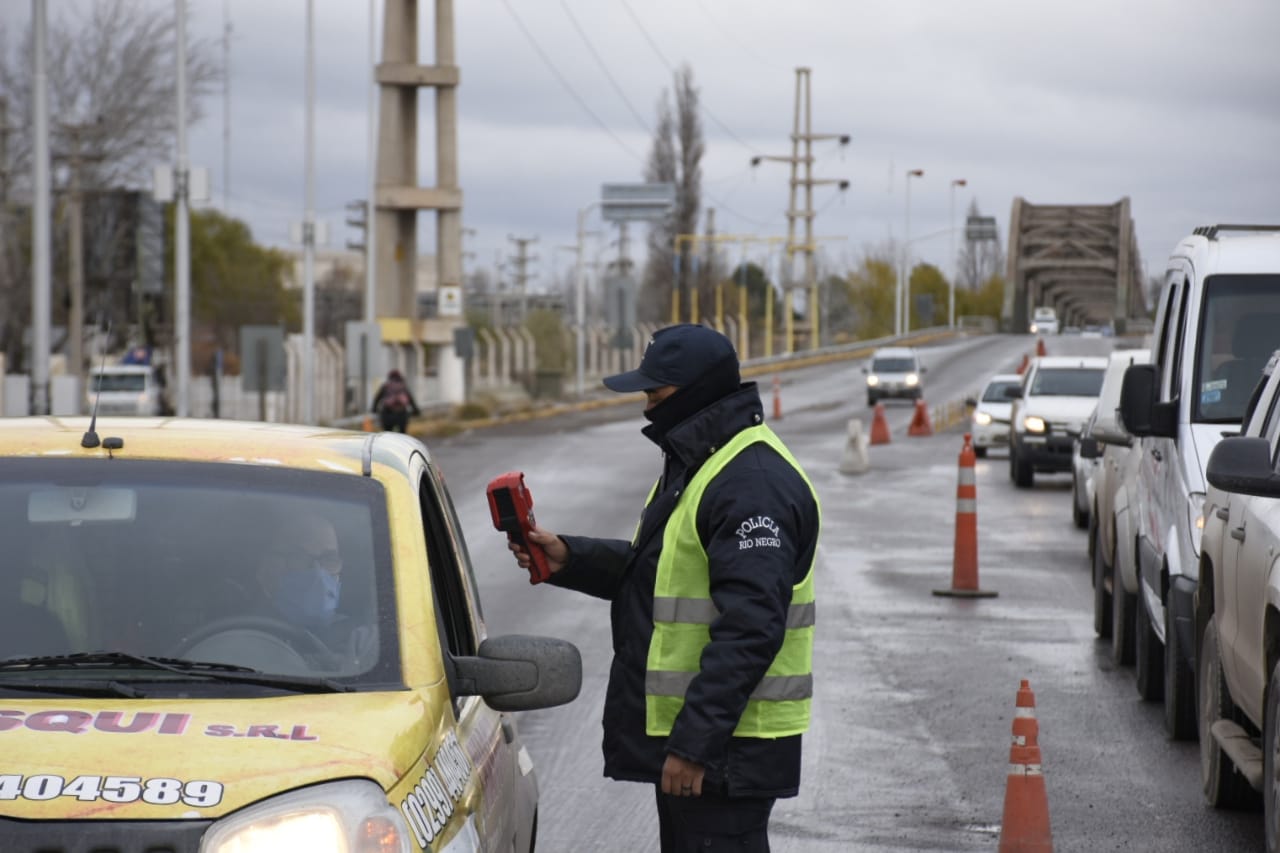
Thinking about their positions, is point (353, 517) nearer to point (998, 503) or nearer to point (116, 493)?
point (116, 493)

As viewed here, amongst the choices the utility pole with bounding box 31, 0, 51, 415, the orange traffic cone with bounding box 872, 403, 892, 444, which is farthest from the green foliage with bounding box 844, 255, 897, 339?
the utility pole with bounding box 31, 0, 51, 415

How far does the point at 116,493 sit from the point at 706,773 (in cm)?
148

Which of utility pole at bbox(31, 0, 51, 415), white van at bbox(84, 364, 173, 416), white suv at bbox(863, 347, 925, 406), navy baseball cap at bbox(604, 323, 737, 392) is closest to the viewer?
navy baseball cap at bbox(604, 323, 737, 392)

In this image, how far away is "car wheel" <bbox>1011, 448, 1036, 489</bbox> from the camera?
26.4 m

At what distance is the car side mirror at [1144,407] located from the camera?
30.8 feet

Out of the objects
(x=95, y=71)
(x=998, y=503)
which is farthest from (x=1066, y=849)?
(x=95, y=71)

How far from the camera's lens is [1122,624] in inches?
472

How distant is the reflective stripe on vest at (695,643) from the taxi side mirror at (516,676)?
15.7 inches

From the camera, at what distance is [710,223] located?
10744 cm

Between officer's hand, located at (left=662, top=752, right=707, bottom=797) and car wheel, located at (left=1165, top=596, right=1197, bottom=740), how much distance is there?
201 inches

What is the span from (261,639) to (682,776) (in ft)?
3.33

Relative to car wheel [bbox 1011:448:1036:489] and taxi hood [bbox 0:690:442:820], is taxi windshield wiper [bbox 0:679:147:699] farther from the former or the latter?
car wheel [bbox 1011:448:1036:489]

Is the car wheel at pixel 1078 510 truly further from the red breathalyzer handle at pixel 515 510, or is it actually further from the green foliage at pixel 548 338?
the green foliage at pixel 548 338

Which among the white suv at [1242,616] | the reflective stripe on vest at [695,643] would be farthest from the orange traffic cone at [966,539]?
the reflective stripe on vest at [695,643]
